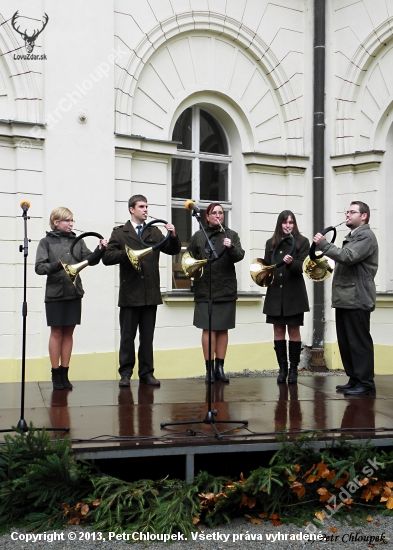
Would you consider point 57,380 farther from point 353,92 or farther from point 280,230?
point 353,92

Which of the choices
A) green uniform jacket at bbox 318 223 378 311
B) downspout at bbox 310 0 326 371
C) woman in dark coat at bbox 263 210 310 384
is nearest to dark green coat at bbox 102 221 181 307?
woman in dark coat at bbox 263 210 310 384

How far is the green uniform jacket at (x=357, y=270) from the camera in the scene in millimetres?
6719

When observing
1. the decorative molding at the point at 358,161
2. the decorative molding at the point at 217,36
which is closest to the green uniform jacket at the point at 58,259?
the decorative molding at the point at 217,36

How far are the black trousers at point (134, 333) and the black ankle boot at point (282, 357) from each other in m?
1.29

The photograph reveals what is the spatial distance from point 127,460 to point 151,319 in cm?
225

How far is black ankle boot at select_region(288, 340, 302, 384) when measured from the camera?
7460mm

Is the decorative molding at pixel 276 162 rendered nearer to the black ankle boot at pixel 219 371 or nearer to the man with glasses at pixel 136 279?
the man with glasses at pixel 136 279

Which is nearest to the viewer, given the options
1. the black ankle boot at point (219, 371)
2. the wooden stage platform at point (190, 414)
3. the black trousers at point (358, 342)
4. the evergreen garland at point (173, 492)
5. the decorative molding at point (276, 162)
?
the evergreen garland at point (173, 492)

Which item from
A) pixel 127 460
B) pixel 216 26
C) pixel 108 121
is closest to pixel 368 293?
pixel 127 460

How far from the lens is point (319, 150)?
1099cm

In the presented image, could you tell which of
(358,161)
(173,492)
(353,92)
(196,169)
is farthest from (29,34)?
(173,492)

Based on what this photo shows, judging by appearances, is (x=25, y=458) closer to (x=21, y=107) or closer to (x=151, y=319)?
(x=151, y=319)

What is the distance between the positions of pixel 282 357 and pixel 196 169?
3.99 metres

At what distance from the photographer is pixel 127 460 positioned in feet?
17.3
